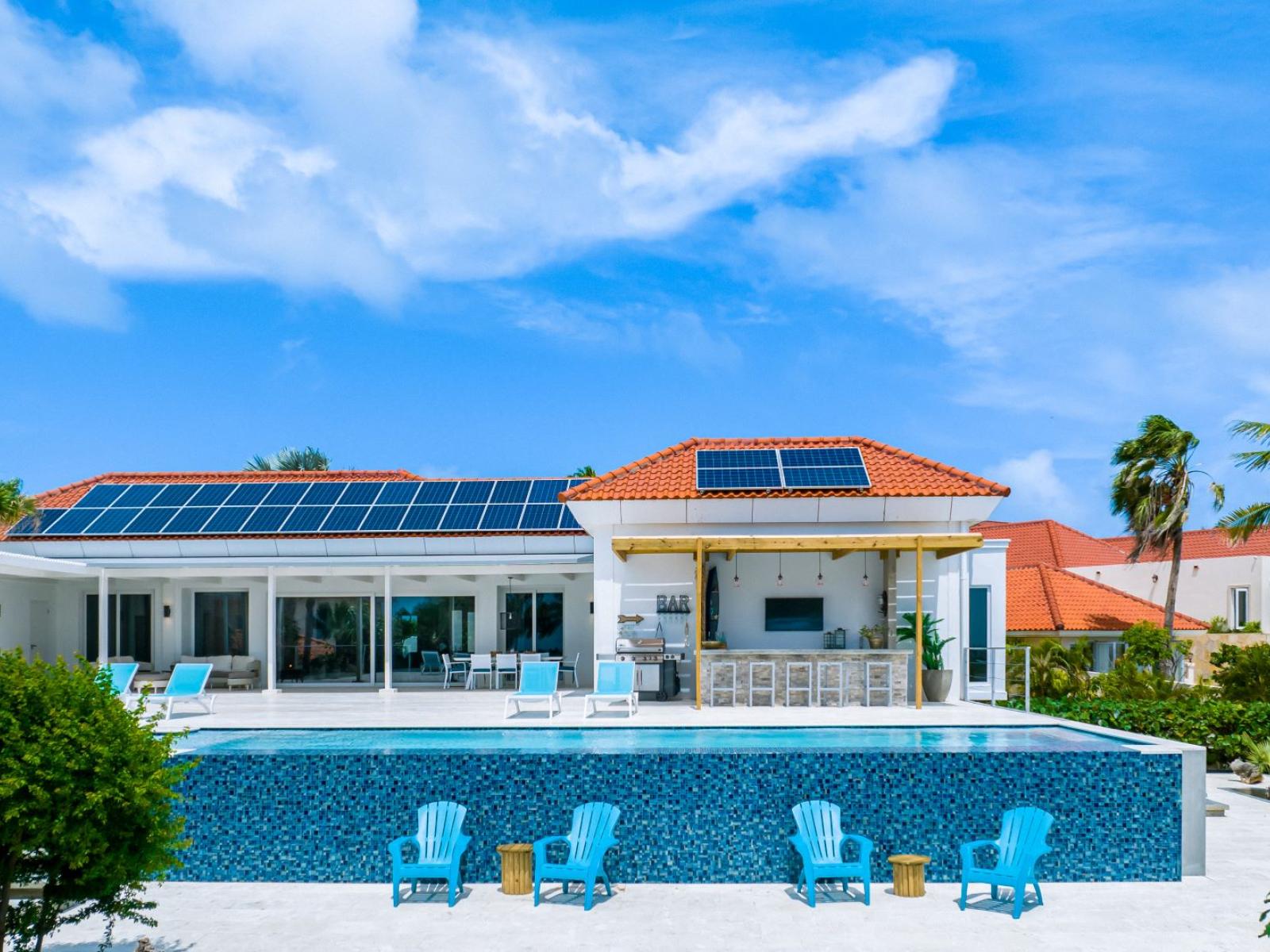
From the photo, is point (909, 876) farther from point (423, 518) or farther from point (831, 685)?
point (423, 518)

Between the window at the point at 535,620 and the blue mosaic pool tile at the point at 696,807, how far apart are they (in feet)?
40.0

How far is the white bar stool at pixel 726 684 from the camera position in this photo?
686 inches

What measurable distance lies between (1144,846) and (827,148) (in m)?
15.5

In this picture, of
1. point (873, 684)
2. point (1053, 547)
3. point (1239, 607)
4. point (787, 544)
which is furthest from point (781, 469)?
point (1053, 547)

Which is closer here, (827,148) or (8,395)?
(827,148)

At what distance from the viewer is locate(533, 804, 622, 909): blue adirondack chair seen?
10391 mm

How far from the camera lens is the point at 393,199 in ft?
73.4

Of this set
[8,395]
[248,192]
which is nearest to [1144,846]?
[248,192]

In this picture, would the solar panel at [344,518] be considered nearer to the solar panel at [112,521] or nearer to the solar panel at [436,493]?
the solar panel at [436,493]

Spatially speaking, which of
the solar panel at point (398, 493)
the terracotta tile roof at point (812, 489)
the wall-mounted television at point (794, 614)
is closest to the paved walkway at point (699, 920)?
the terracotta tile roof at point (812, 489)

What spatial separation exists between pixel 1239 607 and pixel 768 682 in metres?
24.1

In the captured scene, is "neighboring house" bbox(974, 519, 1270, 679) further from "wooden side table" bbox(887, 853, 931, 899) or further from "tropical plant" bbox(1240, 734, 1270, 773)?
"wooden side table" bbox(887, 853, 931, 899)

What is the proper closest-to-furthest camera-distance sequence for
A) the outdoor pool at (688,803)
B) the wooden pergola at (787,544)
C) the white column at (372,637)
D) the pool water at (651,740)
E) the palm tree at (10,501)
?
1. the outdoor pool at (688,803)
2. the pool water at (651,740)
3. the palm tree at (10,501)
4. the wooden pergola at (787,544)
5. the white column at (372,637)

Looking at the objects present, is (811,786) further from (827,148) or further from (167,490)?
(167,490)
